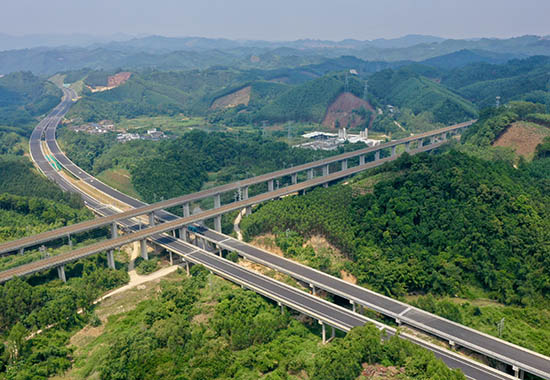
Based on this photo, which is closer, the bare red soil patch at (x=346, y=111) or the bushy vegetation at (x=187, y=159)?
the bushy vegetation at (x=187, y=159)

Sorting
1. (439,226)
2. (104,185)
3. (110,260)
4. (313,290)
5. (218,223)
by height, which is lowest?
(110,260)

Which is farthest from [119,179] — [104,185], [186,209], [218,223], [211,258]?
[211,258]

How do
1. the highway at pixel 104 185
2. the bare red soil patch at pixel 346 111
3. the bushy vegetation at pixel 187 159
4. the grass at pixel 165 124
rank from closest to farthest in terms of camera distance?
the highway at pixel 104 185, the bushy vegetation at pixel 187 159, the grass at pixel 165 124, the bare red soil patch at pixel 346 111

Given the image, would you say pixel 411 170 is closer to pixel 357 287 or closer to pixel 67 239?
pixel 357 287

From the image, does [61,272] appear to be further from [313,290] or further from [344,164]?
[344,164]

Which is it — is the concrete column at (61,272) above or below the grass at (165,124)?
below

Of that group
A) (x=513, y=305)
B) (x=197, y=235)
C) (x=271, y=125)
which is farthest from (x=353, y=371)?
(x=271, y=125)

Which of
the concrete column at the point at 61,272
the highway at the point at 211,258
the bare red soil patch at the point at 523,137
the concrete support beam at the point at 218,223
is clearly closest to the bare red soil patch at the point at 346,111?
the bare red soil patch at the point at 523,137

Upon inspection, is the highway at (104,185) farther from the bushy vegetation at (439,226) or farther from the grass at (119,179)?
the bushy vegetation at (439,226)

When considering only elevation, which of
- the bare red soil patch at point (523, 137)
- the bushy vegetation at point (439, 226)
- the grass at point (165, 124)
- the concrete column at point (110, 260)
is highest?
the bare red soil patch at point (523, 137)
